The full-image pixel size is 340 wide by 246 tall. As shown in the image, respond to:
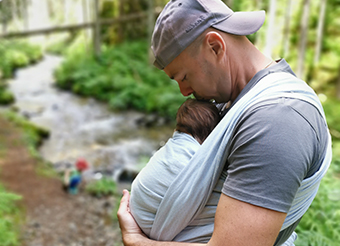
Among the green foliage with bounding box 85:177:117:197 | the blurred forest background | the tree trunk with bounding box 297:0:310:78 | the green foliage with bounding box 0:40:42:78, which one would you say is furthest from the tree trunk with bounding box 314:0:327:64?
the green foliage with bounding box 0:40:42:78

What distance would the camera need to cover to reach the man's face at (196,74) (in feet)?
3.75

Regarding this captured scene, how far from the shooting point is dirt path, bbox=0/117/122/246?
4.89 metres

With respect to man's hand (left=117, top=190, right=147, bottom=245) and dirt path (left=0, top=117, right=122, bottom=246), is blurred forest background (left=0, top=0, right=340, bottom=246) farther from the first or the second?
man's hand (left=117, top=190, right=147, bottom=245)

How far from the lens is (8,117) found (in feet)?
34.9

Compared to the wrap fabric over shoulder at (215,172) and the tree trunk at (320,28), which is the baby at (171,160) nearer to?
the wrap fabric over shoulder at (215,172)

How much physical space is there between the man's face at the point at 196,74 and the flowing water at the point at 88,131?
4.62m

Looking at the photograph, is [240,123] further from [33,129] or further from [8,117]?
[8,117]

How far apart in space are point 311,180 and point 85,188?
6.40m

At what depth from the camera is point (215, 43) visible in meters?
1.11

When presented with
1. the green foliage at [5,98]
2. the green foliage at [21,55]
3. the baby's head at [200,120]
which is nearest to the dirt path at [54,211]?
the baby's head at [200,120]

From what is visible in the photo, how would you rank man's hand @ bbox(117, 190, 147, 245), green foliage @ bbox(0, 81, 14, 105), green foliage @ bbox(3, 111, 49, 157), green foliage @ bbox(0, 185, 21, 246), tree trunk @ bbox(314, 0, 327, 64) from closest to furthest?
man's hand @ bbox(117, 190, 147, 245), green foliage @ bbox(0, 185, 21, 246), green foliage @ bbox(3, 111, 49, 157), green foliage @ bbox(0, 81, 14, 105), tree trunk @ bbox(314, 0, 327, 64)

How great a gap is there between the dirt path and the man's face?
13.8 feet

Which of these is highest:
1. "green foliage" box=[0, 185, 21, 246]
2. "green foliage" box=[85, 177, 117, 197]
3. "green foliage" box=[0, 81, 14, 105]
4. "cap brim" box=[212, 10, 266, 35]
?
"cap brim" box=[212, 10, 266, 35]

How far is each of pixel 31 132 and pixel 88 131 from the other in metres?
1.95
